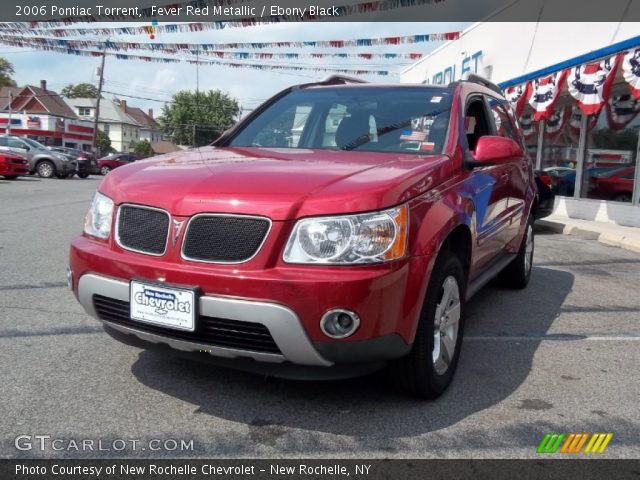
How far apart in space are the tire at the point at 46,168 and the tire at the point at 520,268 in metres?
23.6

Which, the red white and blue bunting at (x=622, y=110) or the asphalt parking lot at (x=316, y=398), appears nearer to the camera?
the asphalt parking lot at (x=316, y=398)

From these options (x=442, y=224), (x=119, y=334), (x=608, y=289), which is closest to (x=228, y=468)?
(x=119, y=334)

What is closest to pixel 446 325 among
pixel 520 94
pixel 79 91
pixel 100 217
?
pixel 100 217

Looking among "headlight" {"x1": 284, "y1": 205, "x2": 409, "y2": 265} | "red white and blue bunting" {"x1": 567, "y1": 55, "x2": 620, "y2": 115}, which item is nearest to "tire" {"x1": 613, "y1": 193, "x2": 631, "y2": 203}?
"red white and blue bunting" {"x1": 567, "y1": 55, "x2": 620, "y2": 115}

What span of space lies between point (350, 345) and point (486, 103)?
2866 mm

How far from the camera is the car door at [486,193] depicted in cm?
379

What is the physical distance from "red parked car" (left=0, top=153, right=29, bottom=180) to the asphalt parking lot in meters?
17.4

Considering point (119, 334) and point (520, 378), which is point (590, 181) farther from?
point (119, 334)

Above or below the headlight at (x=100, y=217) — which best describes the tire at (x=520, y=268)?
below

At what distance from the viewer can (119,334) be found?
303 centimetres

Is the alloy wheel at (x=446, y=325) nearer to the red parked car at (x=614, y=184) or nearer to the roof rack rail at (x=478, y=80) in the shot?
the roof rack rail at (x=478, y=80)

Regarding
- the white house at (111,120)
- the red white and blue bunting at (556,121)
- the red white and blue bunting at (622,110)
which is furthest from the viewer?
the white house at (111,120)

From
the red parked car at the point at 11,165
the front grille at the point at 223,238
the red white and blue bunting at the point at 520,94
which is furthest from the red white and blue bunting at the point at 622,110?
the red parked car at the point at 11,165

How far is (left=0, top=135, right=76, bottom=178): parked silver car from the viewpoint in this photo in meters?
24.5
